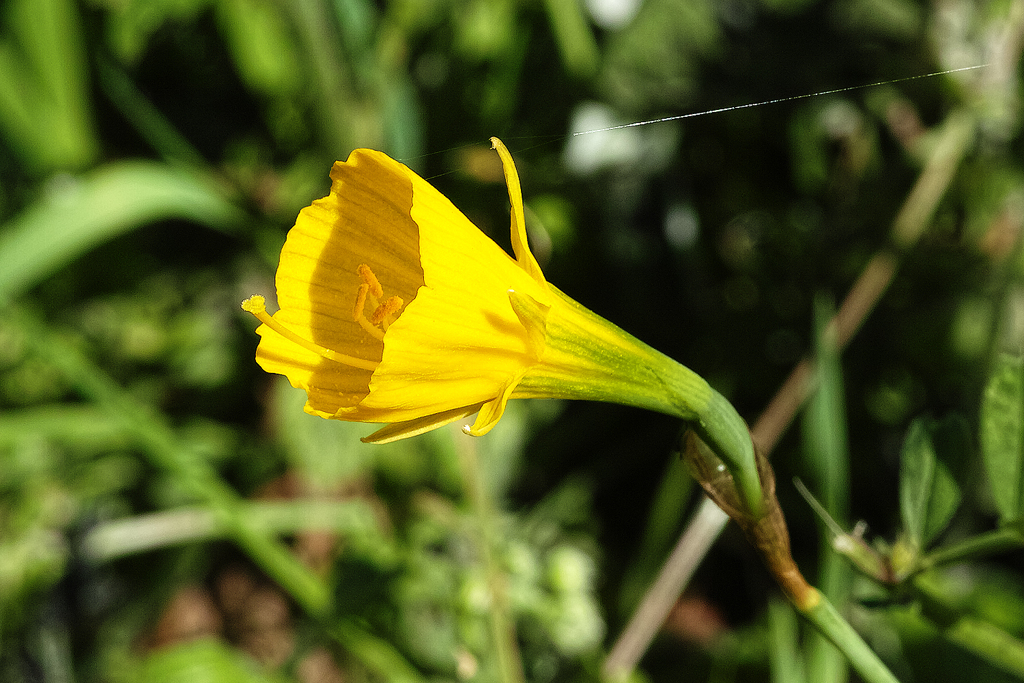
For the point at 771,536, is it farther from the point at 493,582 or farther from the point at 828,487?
the point at 493,582

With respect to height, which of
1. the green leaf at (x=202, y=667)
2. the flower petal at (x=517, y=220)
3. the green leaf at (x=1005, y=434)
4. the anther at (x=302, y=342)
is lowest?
the green leaf at (x=202, y=667)

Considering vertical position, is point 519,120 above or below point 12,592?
above

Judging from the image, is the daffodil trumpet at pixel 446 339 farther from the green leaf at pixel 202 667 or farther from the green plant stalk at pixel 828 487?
the green leaf at pixel 202 667

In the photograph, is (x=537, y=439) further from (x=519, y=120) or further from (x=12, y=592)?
(x=12, y=592)

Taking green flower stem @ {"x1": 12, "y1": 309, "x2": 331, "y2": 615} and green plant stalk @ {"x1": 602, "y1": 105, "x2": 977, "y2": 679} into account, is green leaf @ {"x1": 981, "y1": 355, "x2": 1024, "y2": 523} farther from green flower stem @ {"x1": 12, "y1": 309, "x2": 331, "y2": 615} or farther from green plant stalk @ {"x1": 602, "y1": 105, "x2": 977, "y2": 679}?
green flower stem @ {"x1": 12, "y1": 309, "x2": 331, "y2": 615}

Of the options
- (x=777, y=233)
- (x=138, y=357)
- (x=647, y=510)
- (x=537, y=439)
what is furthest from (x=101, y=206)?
(x=777, y=233)

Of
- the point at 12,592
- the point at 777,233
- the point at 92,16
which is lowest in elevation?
the point at 12,592

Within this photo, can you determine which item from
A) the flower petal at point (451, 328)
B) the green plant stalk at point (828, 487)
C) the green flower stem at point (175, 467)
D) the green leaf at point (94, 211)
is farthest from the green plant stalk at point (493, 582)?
the green leaf at point (94, 211)
